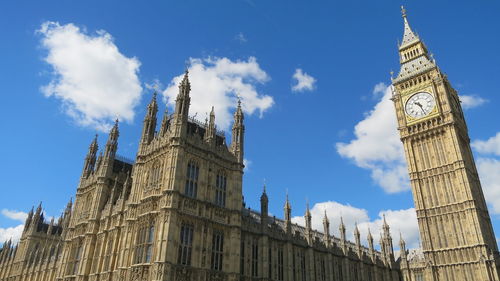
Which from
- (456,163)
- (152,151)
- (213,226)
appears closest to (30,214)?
(152,151)

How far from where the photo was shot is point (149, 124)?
148 ft

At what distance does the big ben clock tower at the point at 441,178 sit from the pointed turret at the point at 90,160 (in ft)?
164

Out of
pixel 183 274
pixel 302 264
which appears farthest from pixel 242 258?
pixel 302 264

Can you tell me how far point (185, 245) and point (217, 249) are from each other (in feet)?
12.8

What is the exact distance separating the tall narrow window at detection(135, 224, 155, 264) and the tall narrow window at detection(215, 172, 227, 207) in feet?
24.0

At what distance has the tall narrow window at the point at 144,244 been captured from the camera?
117ft

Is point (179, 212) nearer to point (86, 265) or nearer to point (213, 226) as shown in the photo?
point (213, 226)

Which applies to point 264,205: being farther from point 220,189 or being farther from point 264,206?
point 220,189

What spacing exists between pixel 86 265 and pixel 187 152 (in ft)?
59.7

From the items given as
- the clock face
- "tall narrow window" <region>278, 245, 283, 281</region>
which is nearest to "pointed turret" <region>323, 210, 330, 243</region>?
"tall narrow window" <region>278, 245, 283, 281</region>

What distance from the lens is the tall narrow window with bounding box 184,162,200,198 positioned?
38.6 meters

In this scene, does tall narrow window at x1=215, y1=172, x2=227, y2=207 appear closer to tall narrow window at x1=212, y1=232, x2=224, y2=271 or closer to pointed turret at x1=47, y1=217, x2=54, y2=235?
tall narrow window at x1=212, y1=232, x2=224, y2=271

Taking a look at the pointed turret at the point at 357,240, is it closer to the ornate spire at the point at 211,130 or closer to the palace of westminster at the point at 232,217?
the palace of westminster at the point at 232,217

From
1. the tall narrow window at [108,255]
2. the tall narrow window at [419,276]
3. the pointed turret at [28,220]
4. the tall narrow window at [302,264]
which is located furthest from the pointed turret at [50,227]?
the tall narrow window at [419,276]
